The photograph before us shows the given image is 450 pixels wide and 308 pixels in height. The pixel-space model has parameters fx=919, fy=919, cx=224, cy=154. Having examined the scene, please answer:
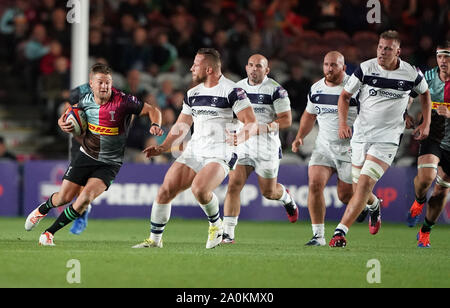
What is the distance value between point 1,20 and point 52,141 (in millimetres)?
3180

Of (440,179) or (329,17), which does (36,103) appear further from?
(440,179)

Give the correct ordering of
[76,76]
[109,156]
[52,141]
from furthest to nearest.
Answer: [52,141] < [76,76] < [109,156]

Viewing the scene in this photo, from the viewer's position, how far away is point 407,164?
660 inches

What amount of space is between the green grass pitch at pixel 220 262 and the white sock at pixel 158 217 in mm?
257

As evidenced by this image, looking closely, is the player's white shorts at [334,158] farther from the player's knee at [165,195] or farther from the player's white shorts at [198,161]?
the player's knee at [165,195]

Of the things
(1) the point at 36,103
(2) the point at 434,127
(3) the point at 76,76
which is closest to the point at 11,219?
(3) the point at 76,76

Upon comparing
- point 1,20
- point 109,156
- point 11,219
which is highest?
point 1,20

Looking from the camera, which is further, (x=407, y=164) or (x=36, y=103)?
(x=36, y=103)

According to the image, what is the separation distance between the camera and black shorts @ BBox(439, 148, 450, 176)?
11430 mm

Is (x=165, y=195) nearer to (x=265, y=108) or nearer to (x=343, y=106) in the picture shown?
(x=265, y=108)

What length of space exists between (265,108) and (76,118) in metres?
2.39

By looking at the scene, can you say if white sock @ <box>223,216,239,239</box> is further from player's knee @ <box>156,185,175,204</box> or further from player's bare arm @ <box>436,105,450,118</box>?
player's bare arm @ <box>436,105,450,118</box>

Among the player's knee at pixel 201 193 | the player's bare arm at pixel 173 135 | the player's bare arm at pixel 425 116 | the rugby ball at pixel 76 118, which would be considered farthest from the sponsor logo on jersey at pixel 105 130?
the player's bare arm at pixel 425 116

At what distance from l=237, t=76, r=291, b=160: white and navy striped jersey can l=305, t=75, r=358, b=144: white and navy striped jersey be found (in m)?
0.36
